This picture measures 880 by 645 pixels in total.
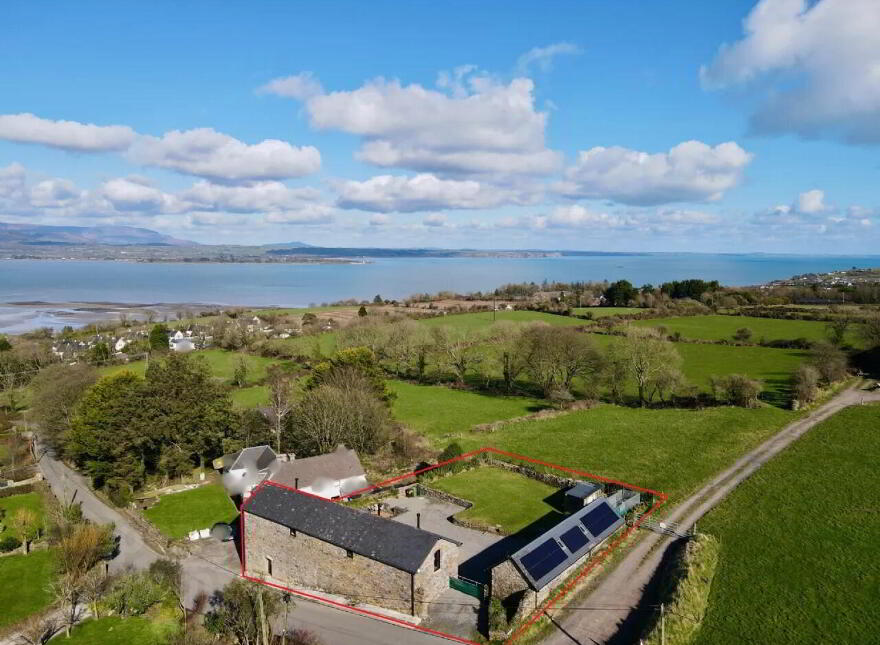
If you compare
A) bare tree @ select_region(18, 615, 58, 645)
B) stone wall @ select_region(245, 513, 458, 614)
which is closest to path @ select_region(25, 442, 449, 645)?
bare tree @ select_region(18, 615, 58, 645)

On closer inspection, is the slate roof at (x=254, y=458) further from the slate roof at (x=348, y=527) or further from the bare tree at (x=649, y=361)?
the bare tree at (x=649, y=361)

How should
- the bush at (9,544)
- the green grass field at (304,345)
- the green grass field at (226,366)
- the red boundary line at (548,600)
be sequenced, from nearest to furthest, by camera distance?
the red boundary line at (548,600), the bush at (9,544), the green grass field at (226,366), the green grass field at (304,345)

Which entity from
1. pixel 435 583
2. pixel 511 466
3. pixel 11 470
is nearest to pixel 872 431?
pixel 511 466

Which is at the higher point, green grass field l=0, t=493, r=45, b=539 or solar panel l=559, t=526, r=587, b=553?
solar panel l=559, t=526, r=587, b=553

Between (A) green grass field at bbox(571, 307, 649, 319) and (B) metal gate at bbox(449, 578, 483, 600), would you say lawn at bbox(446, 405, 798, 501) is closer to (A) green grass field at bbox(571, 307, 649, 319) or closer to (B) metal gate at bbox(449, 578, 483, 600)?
(B) metal gate at bbox(449, 578, 483, 600)

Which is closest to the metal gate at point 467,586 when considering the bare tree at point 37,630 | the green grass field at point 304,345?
the bare tree at point 37,630

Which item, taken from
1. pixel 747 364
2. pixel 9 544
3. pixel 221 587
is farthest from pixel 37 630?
pixel 747 364

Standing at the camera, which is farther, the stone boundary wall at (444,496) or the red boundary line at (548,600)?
the stone boundary wall at (444,496)
